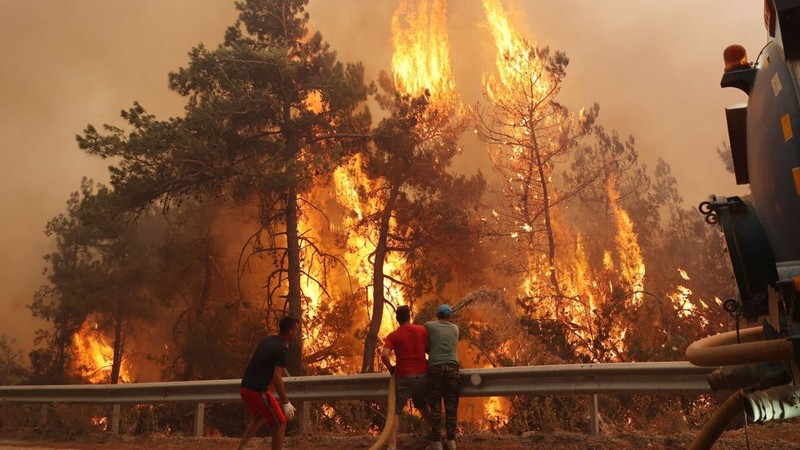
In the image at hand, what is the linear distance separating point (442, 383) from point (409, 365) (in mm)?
455

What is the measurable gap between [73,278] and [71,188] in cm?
972

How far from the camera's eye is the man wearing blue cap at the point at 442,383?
7.21 meters

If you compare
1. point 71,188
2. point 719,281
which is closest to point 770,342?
point 719,281

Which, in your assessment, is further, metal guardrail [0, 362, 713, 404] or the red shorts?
the red shorts

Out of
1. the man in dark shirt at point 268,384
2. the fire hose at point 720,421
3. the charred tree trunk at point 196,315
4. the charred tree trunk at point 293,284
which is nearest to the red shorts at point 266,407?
the man in dark shirt at point 268,384

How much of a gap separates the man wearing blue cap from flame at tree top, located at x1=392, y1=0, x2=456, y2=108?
67.0 ft

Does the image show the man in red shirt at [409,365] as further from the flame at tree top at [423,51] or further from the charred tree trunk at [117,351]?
the charred tree trunk at [117,351]

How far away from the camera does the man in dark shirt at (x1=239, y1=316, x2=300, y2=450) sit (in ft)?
22.2

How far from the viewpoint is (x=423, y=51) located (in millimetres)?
30297

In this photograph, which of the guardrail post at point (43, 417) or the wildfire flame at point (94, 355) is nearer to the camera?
the guardrail post at point (43, 417)

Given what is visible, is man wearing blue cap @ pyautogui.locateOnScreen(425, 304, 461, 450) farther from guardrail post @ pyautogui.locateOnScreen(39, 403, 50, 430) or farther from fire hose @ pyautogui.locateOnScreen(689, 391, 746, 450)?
guardrail post @ pyautogui.locateOnScreen(39, 403, 50, 430)

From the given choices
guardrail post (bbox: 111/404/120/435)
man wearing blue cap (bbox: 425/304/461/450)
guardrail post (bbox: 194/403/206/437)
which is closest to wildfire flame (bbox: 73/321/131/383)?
guardrail post (bbox: 111/404/120/435)

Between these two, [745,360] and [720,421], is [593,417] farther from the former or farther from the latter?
A: [745,360]

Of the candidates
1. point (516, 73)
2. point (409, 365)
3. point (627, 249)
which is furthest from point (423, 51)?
point (409, 365)
